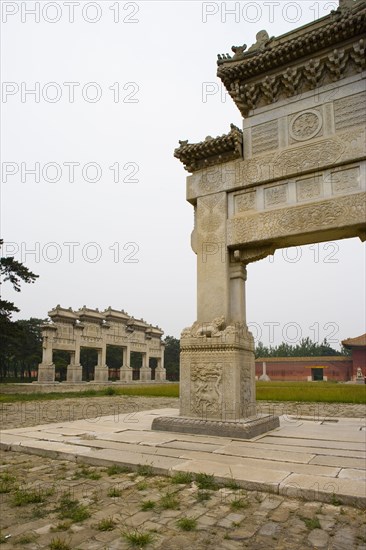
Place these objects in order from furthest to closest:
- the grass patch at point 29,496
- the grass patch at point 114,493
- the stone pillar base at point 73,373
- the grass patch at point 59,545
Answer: the stone pillar base at point 73,373
the grass patch at point 114,493
the grass patch at point 29,496
the grass patch at point 59,545

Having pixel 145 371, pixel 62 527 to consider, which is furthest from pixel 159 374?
pixel 62 527

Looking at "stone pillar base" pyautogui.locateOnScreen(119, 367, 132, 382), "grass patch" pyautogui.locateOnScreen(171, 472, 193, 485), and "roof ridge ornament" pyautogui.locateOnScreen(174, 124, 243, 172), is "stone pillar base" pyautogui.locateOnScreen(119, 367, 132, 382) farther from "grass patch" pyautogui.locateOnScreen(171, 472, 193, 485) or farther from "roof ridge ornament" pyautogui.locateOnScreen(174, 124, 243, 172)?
"grass patch" pyautogui.locateOnScreen(171, 472, 193, 485)

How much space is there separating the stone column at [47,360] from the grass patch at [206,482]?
2688 cm

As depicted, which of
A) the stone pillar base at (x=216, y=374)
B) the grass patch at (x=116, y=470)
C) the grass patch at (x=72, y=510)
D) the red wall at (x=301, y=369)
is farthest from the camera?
the red wall at (x=301, y=369)

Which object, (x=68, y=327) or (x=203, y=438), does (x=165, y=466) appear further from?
(x=68, y=327)

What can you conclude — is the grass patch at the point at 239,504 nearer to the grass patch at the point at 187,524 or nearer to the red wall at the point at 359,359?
the grass patch at the point at 187,524

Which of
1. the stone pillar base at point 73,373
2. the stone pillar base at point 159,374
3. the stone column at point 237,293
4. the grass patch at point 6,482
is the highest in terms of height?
the stone column at point 237,293

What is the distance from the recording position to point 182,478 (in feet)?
12.8

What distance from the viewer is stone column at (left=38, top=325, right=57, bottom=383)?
93.4 ft

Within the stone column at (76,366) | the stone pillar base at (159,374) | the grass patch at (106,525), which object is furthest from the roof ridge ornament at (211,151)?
the stone pillar base at (159,374)

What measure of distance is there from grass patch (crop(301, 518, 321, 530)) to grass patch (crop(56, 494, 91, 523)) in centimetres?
162

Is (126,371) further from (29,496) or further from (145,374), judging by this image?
(29,496)

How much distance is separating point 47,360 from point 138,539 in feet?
93.0

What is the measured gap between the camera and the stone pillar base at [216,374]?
21.9 feet
